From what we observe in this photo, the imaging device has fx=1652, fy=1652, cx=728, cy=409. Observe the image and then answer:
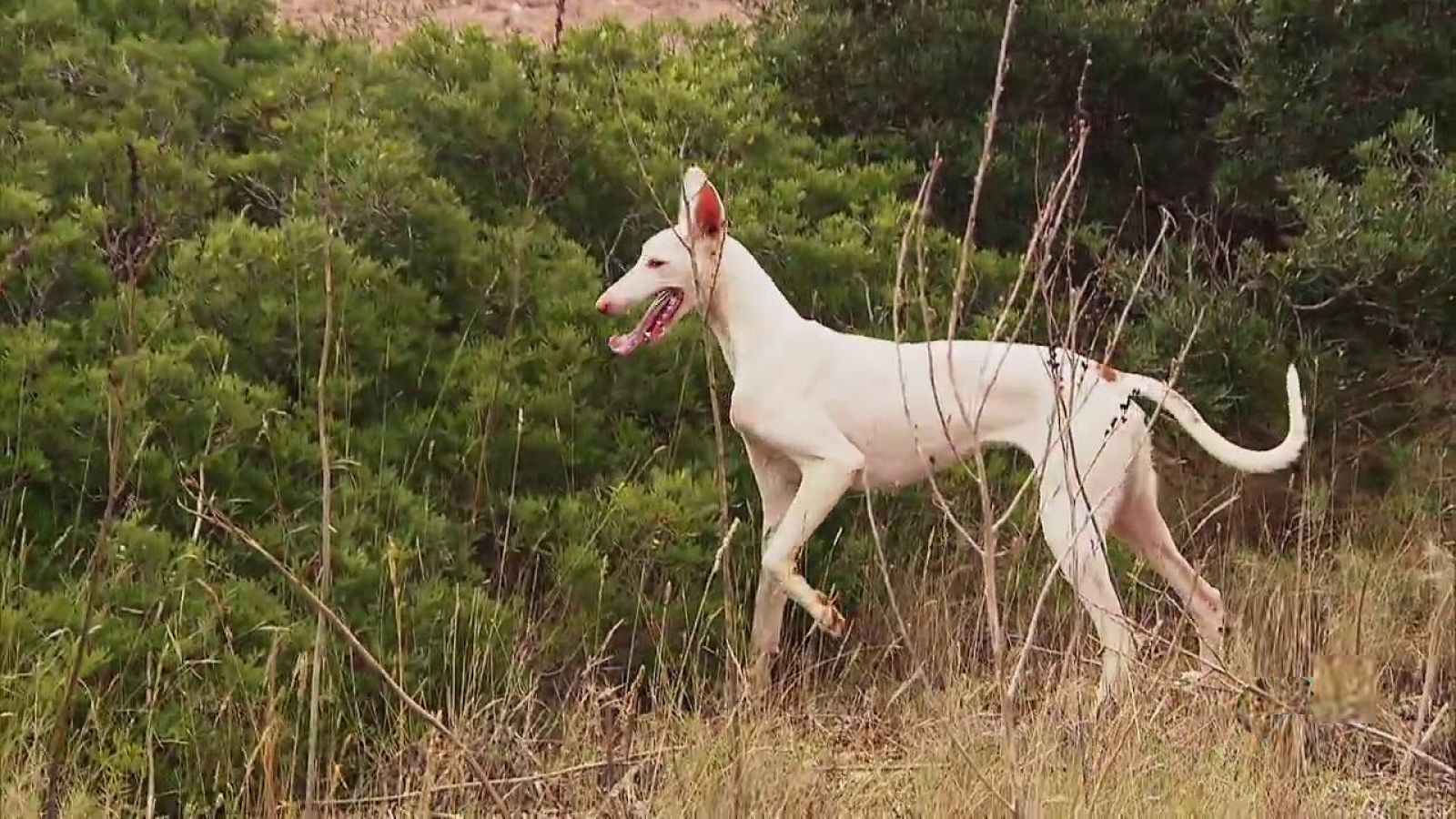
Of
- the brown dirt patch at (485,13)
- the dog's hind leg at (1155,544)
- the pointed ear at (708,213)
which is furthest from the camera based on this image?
the brown dirt patch at (485,13)

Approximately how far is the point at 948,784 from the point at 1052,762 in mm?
295

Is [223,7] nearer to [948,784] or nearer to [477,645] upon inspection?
[477,645]

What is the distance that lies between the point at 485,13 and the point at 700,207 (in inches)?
298

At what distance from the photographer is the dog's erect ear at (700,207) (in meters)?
4.48

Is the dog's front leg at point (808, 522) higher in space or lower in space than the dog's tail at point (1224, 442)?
lower

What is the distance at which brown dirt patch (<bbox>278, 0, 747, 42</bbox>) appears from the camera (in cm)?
991

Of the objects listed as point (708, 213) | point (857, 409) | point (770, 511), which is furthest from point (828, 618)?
point (708, 213)

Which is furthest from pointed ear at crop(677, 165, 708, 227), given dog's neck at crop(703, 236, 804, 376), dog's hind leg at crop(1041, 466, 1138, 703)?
dog's hind leg at crop(1041, 466, 1138, 703)

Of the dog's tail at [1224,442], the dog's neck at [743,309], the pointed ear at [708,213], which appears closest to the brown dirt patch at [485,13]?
the dog's neck at [743,309]

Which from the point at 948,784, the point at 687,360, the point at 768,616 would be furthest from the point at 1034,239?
the point at 687,360

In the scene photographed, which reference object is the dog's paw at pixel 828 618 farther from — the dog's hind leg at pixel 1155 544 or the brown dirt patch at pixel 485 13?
the brown dirt patch at pixel 485 13

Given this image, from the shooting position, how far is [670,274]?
461cm

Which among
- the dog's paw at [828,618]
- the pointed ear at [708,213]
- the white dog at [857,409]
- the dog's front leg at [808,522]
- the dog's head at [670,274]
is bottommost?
the dog's paw at [828,618]

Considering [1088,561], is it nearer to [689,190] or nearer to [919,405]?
[919,405]
